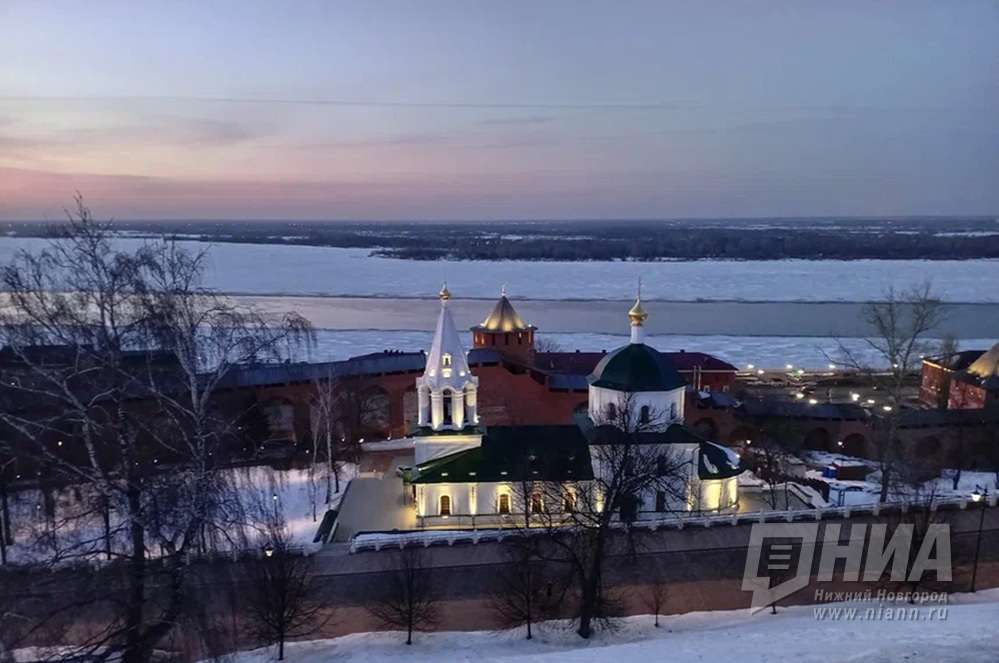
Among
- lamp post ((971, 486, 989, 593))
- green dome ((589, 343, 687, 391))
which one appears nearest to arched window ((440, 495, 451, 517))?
green dome ((589, 343, 687, 391))

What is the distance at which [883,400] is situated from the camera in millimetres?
25859

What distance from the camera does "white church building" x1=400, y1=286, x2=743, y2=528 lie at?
618 inches

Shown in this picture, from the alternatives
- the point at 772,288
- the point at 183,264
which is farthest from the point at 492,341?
the point at 772,288

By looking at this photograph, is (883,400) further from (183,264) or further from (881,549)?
(183,264)

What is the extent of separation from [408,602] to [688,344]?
27.5 meters

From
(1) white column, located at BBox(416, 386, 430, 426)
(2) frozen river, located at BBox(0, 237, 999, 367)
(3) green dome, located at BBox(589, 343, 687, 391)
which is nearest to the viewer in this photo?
(1) white column, located at BBox(416, 386, 430, 426)

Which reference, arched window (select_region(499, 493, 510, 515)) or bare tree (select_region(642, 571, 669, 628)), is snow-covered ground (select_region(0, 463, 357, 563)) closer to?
arched window (select_region(499, 493, 510, 515))

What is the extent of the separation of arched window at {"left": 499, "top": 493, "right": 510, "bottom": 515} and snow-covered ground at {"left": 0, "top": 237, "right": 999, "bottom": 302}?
131 feet

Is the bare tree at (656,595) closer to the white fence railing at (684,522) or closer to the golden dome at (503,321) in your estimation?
the white fence railing at (684,522)

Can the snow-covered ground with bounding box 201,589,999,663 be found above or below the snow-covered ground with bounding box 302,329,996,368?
below

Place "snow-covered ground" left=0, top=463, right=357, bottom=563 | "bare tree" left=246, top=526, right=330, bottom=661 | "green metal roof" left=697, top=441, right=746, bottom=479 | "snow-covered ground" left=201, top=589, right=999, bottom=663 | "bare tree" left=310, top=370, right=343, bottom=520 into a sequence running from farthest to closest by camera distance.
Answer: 1. "bare tree" left=310, top=370, right=343, bottom=520
2. "green metal roof" left=697, top=441, right=746, bottom=479
3. "bare tree" left=246, top=526, right=330, bottom=661
4. "snow-covered ground" left=201, top=589, right=999, bottom=663
5. "snow-covered ground" left=0, top=463, right=357, bottom=563

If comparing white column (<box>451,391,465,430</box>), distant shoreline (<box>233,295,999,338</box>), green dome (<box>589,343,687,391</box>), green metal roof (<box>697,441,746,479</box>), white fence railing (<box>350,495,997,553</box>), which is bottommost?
white fence railing (<box>350,495,997,553</box>)

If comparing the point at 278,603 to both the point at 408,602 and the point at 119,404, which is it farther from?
the point at 119,404

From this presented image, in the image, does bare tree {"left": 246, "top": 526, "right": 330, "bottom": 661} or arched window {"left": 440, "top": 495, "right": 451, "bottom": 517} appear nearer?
bare tree {"left": 246, "top": 526, "right": 330, "bottom": 661}
